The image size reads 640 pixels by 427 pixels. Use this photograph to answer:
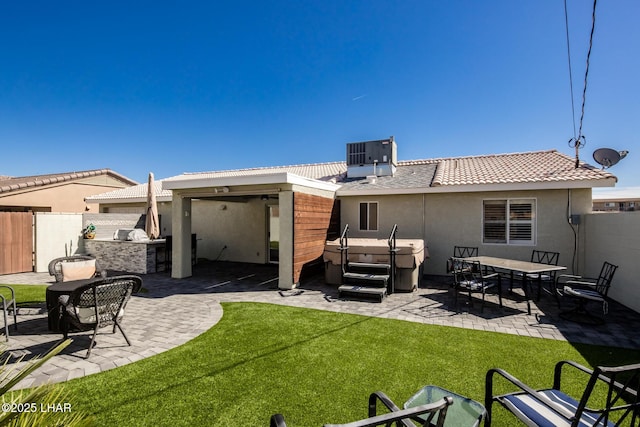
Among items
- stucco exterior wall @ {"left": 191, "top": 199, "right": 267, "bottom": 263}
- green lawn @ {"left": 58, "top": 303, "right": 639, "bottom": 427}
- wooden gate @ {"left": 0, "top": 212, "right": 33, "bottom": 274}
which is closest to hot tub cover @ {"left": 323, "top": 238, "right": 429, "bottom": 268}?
green lawn @ {"left": 58, "top": 303, "right": 639, "bottom": 427}

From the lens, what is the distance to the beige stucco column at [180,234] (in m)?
10.8

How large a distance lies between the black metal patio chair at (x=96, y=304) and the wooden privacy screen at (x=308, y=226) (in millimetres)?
5028

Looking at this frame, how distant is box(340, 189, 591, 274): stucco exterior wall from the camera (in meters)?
10.2

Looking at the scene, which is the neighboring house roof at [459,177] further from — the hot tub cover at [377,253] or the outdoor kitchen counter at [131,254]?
the outdoor kitchen counter at [131,254]

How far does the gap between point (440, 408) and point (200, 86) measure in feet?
57.5

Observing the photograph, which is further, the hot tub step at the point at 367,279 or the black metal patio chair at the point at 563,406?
the hot tub step at the point at 367,279

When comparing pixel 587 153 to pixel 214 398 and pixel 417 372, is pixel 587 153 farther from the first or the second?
pixel 214 398

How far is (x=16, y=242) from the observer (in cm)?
1235

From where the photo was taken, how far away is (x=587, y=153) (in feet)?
35.0

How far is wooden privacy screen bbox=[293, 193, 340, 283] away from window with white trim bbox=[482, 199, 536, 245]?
601cm

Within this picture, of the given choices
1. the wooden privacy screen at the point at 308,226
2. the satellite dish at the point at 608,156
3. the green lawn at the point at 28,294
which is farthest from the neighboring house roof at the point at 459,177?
the green lawn at the point at 28,294

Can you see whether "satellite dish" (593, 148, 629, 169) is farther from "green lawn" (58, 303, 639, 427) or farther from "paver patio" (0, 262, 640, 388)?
"green lawn" (58, 303, 639, 427)

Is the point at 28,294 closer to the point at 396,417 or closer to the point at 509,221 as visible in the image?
the point at 396,417

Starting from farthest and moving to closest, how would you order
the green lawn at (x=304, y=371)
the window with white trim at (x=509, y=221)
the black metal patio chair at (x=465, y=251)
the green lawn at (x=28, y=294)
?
the black metal patio chair at (x=465, y=251) → the window with white trim at (x=509, y=221) → the green lawn at (x=28, y=294) → the green lawn at (x=304, y=371)
